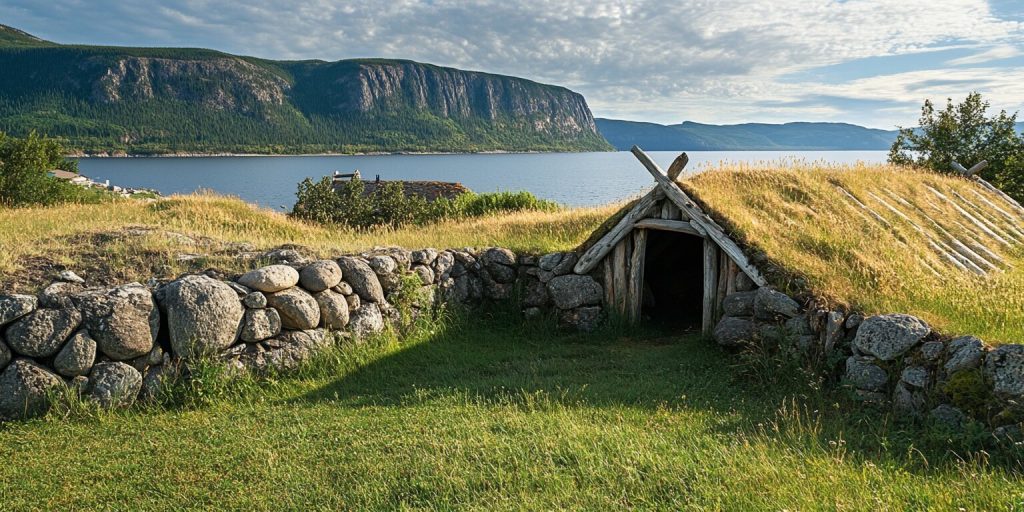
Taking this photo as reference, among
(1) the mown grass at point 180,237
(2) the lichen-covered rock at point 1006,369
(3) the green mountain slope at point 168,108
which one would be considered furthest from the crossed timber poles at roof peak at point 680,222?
(3) the green mountain slope at point 168,108

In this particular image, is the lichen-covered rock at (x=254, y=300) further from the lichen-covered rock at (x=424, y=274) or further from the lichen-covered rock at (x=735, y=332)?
the lichen-covered rock at (x=735, y=332)

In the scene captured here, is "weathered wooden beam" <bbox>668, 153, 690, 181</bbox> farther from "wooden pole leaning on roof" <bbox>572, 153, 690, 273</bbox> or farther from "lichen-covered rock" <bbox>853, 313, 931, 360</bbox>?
"lichen-covered rock" <bbox>853, 313, 931, 360</bbox>

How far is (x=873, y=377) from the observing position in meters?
7.09

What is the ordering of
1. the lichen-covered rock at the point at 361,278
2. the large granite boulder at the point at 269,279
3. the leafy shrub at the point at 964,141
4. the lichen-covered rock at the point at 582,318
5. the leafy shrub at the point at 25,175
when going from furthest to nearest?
the leafy shrub at the point at 964,141, the leafy shrub at the point at 25,175, the lichen-covered rock at the point at 582,318, the lichen-covered rock at the point at 361,278, the large granite boulder at the point at 269,279

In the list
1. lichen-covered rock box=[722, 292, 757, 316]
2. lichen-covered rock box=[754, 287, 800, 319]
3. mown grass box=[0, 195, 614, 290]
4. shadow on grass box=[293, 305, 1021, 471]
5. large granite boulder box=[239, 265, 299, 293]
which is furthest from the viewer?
lichen-covered rock box=[722, 292, 757, 316]

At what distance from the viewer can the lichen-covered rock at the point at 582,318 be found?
10977mm

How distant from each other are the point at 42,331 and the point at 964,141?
101 ft

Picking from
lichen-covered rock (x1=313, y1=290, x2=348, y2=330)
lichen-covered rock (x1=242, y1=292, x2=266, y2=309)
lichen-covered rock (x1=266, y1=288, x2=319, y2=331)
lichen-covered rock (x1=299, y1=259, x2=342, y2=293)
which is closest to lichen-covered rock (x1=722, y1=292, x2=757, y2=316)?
lichen-covered rock (x1=313, y1=290, x2=348, y2=330)

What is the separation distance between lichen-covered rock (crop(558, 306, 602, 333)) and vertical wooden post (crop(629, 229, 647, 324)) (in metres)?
0.62

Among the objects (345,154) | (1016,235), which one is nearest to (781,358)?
(1016,235)

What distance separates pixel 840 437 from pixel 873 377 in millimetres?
1546

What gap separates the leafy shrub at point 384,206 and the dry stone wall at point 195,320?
30.7ft

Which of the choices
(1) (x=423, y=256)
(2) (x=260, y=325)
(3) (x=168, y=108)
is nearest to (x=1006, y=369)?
(1) (x=423, y=256)

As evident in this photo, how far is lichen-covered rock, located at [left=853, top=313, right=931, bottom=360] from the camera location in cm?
696
